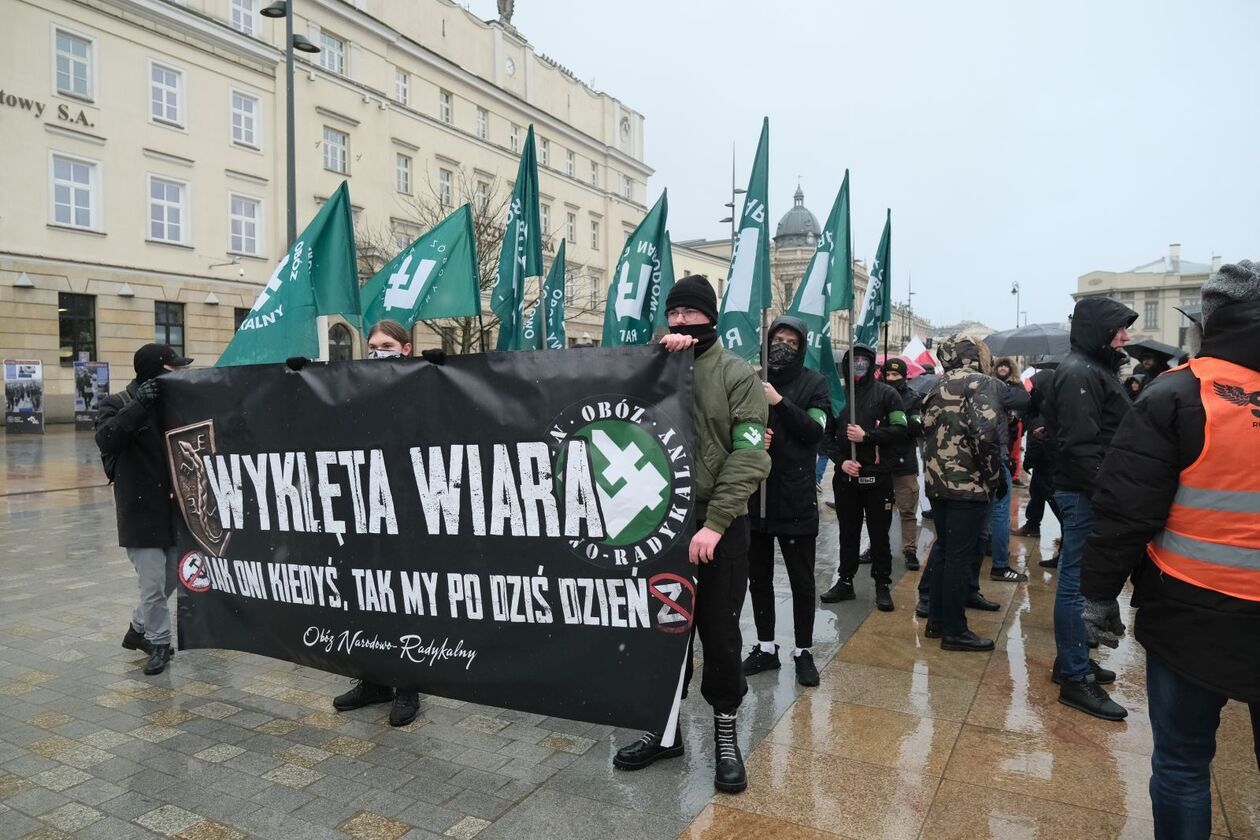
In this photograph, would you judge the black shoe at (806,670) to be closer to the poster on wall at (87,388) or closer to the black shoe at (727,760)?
the black shoe at (727,760)

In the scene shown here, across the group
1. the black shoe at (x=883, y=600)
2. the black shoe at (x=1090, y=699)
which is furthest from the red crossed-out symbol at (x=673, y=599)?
the black shoe at (x=883, y=600)

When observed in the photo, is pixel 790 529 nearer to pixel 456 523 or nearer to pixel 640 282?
pixel 456 523

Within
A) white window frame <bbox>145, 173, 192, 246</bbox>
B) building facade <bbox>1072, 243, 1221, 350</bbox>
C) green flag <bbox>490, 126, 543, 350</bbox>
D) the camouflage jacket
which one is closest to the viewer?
the camouflage jacket

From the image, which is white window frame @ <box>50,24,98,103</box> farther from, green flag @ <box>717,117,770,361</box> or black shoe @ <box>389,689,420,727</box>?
black shoe @ <box>389,689,420,727</box>

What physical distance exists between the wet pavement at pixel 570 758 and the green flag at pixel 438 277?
2.38 m

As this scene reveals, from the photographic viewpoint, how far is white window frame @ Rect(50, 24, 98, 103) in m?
23.8

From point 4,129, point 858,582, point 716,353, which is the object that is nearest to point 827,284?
point 858,582

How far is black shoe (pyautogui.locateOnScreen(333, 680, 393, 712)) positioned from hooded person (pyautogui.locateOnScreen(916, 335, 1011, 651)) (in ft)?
10.8

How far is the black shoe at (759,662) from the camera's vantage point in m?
4.61

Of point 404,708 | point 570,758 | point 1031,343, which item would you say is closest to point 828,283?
point 570,758

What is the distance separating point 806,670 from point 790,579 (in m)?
0.50

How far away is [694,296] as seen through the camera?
11.2ft

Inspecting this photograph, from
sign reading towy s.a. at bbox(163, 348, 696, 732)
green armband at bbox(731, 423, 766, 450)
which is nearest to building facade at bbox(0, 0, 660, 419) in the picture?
sign reading towy s.a. at bbox(163, 348, 696, 732)

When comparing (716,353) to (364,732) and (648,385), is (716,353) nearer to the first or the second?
(648,385)
